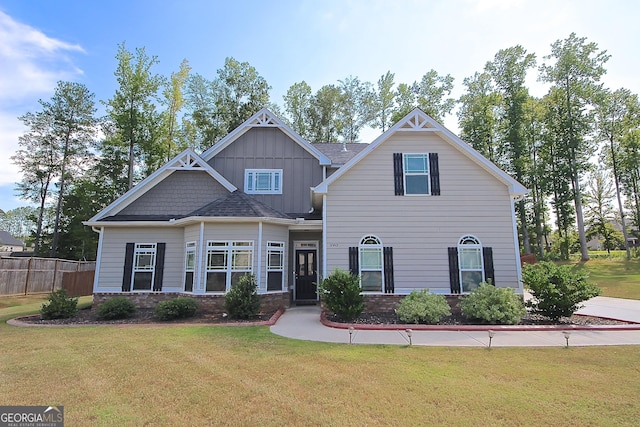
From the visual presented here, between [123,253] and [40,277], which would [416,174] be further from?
[40,277]

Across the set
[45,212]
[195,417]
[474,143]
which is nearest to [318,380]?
[195,417]

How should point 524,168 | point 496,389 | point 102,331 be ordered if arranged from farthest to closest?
point 524,168
point 102,331
point 496,389

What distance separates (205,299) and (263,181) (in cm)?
592

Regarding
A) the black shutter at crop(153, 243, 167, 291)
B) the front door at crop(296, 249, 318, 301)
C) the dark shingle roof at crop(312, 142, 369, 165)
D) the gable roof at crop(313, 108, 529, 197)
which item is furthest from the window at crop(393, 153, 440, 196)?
the black shutter at crop(153, 243, 167, 291)

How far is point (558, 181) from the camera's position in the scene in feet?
95.2

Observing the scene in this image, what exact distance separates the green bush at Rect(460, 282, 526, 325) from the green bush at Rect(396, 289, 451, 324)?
823mm

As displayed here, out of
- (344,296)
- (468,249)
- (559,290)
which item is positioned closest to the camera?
(559,290)

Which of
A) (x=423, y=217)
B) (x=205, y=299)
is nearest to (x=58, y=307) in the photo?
(x=205, y=299)

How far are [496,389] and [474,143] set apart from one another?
29.5 m

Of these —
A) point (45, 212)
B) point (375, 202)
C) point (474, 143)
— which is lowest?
point (375, 202)

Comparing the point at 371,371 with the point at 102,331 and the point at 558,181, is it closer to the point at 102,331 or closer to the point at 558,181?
the point at 102,331

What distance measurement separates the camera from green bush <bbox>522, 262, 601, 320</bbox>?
368 inches

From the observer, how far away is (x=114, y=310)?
34.4 ft

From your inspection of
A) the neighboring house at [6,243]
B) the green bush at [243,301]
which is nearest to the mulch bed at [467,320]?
the green bush at [243,301]
